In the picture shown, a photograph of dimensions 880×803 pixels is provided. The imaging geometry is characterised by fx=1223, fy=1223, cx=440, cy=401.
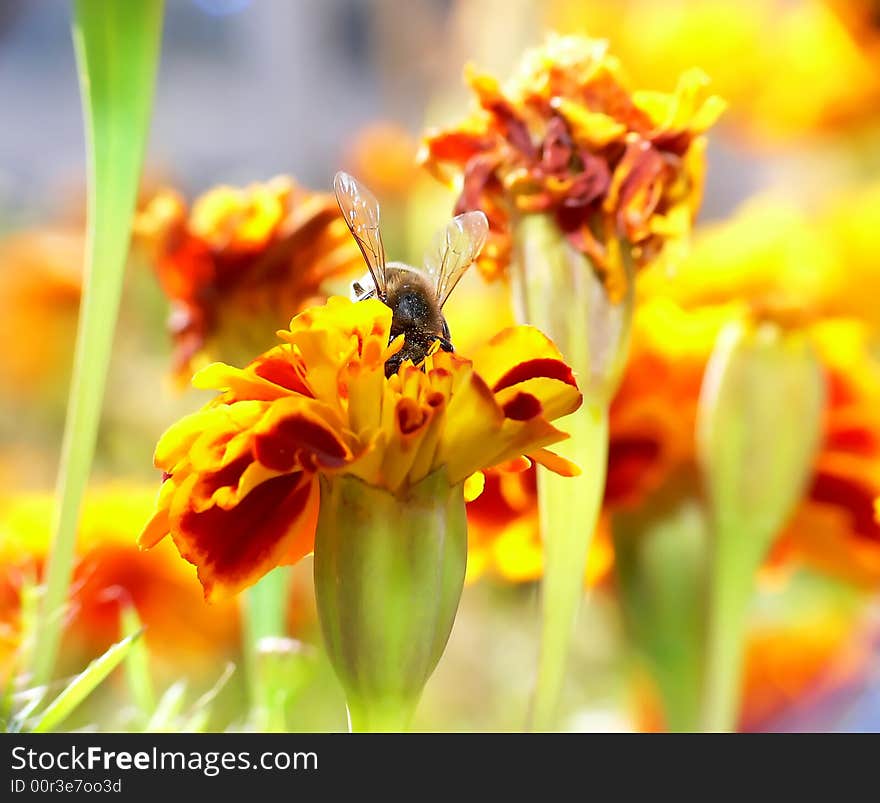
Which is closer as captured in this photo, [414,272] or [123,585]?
[414,272]

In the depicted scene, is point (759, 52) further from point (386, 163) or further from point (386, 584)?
point (386, 584)

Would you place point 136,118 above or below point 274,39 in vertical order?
below

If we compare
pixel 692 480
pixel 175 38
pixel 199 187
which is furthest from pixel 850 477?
pixel 175 38

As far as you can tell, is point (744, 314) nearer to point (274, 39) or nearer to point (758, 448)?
point (758, 448)

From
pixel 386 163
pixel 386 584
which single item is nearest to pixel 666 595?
pixel 386 584

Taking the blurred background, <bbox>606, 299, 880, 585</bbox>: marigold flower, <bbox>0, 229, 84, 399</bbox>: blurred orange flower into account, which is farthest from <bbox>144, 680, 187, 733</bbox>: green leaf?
<bbox>0, 229, 84, 399</bbox>: blurred orange flower
